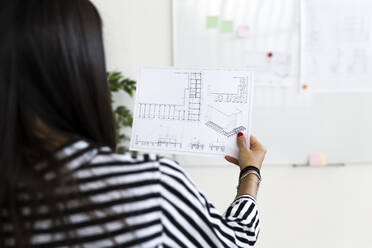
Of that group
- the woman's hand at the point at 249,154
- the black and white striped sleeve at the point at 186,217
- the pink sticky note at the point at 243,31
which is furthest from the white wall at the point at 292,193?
the black and white striped sleeve at the point at 186,217

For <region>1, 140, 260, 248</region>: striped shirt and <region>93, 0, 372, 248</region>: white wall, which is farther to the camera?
<region>93, 0, 372, 248</region>: white wall

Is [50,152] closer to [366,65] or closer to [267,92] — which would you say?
[267,92]

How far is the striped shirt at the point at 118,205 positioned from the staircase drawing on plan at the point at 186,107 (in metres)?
0.46

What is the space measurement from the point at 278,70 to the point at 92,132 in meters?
1.50

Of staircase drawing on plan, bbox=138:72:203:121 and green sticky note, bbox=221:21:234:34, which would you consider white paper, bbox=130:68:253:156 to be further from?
green sticky note, bbox=221:21:234:34

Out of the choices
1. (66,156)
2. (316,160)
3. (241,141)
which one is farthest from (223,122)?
(316,160)

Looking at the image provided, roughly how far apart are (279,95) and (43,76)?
1573 mm

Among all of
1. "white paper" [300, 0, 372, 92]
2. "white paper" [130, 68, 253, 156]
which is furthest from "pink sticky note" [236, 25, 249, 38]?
"white paper" [130, 68, 253, 156]

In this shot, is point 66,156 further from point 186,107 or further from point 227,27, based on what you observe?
point 227,27

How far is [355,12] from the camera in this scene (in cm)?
194

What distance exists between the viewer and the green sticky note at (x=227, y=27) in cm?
188

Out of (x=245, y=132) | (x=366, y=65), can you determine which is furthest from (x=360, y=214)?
(x=245, y=132)

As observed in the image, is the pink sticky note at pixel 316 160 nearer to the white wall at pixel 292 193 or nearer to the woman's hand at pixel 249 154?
the white wall at pixel 292 193

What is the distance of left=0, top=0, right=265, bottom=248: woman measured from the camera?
54cm
